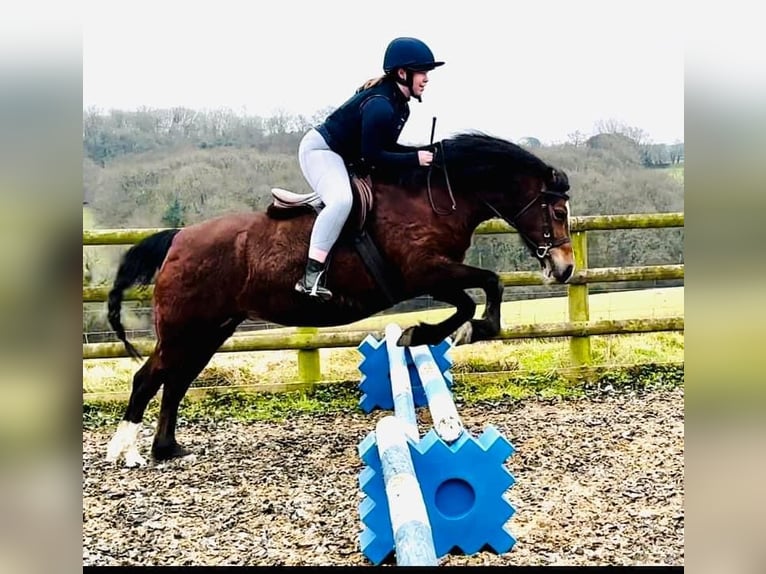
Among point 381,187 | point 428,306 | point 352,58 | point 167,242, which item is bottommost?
point 428,306

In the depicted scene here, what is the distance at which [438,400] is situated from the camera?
7.41 feet

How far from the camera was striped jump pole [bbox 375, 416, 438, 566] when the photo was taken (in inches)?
64.7

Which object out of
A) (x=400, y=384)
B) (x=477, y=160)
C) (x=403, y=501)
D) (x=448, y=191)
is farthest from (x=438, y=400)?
(x=477, y=160)

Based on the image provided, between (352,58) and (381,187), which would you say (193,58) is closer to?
(352,58)

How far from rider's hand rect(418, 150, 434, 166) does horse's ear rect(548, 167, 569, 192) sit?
422 mm

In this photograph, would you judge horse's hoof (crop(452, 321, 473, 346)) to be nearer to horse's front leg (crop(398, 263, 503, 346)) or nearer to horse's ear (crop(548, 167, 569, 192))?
horse's front leg (crop(398, 263, 503, 346))

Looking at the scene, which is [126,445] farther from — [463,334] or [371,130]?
[371,130]

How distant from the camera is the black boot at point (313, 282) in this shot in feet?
8.03

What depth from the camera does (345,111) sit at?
2.40m

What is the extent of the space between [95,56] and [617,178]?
1858mm

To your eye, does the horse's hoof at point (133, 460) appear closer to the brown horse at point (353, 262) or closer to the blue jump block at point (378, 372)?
the brown horse at point (353, 262)

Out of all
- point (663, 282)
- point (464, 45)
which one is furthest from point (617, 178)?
point (464, 45)

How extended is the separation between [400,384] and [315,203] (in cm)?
69

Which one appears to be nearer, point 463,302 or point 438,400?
point 438,400
